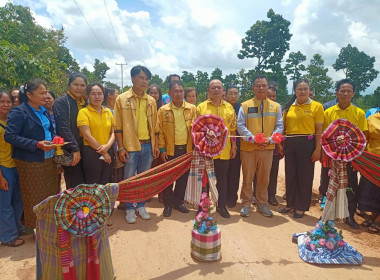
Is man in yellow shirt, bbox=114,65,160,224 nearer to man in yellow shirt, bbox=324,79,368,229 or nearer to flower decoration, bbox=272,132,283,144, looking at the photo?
flower decoration, bbox=272,132,283,144

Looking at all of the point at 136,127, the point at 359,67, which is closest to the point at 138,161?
the point at 136,127

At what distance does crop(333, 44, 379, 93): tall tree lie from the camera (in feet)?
115

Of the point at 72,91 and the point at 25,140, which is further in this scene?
the point at 72,91

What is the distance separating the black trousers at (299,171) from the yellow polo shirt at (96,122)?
3145 mm

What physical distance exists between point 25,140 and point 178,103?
239cm

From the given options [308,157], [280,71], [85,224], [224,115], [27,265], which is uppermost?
[280,71]

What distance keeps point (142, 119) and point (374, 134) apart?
12.6 ft

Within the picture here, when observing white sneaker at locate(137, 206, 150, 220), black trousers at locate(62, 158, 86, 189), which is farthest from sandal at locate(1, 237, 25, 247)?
white sneaker at locate(137, 206, 150, 220)

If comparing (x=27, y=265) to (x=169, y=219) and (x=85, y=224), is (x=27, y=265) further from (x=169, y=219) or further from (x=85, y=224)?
(x=169, y=219)

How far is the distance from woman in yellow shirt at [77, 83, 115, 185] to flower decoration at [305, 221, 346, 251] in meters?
3.10

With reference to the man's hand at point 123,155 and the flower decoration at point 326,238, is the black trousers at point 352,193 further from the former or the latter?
the man's hand at point 123,155

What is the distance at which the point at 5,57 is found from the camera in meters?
4.77

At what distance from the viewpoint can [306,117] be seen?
4324 mm

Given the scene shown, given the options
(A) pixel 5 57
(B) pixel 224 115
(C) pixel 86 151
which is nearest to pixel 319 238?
(B) pixel 224 115
